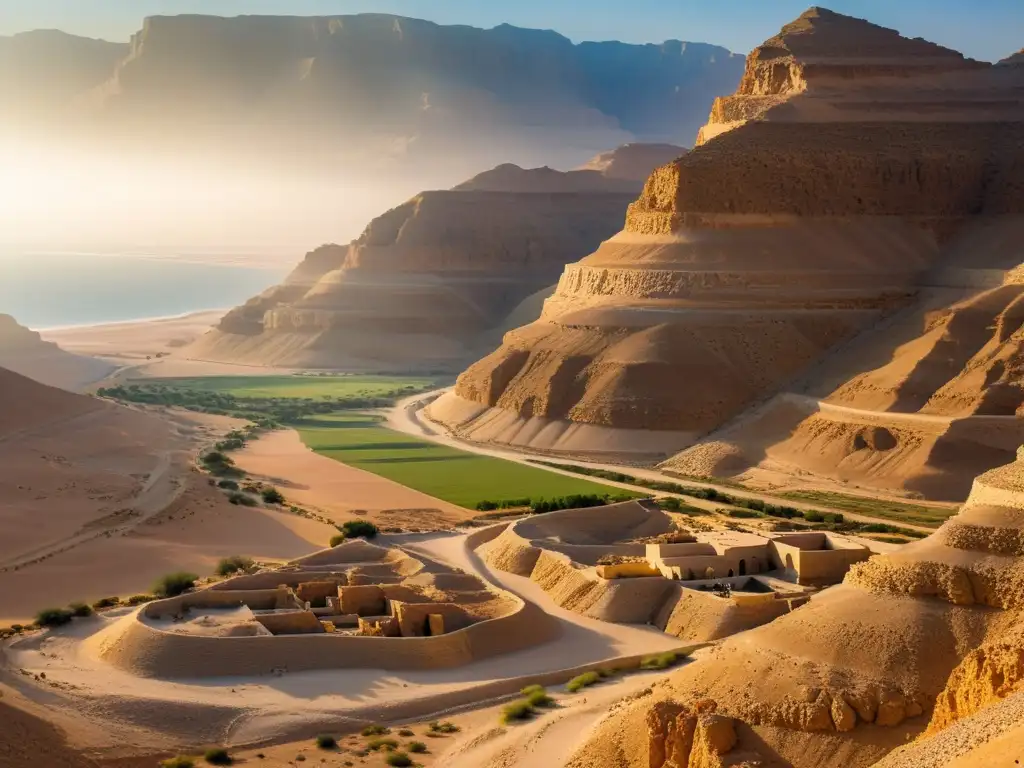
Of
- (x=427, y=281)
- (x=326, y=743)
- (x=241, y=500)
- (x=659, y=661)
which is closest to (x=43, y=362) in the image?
(x=427, y=281)

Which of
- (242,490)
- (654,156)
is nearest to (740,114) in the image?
(242,490)

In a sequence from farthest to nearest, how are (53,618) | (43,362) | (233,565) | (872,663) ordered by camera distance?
1. (43,362)
2. (233,565)
3. (53,618)
4. (872,663)

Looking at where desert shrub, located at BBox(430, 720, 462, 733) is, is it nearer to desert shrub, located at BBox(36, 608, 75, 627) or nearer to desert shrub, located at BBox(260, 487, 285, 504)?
desert shrub, located at BBox(36, 608, 75, 627)

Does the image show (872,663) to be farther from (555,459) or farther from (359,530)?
(555,459)

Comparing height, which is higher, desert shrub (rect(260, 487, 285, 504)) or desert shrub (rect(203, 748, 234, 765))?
desert shrub (rect(260, 487, 285, 504))

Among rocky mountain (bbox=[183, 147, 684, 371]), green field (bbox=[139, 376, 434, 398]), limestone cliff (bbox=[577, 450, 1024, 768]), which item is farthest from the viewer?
rocky mountain (bbox=[183, 147, 684, 371])

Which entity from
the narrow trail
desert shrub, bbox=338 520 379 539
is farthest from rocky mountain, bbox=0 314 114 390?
desert shrub, bbox=338 520 379 539
